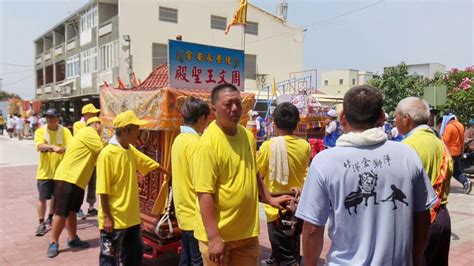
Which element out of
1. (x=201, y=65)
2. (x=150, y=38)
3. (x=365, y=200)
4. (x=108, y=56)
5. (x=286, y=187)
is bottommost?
(x=286, y=187)

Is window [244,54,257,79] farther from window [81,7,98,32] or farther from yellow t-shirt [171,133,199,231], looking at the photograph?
yellow t-shirt [171,133,199,231]

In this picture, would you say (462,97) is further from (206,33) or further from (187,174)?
(206,33)

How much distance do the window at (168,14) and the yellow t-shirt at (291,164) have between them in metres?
Result: 20.4

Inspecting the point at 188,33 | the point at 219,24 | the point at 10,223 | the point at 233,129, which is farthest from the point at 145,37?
the point at 233,129

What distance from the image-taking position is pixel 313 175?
178cm

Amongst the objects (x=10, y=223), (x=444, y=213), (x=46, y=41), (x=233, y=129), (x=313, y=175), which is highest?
(x=46, y=41)

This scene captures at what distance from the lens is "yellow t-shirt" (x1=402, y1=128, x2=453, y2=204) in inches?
110

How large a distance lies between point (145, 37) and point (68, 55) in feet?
37.7

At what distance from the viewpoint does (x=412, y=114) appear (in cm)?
292

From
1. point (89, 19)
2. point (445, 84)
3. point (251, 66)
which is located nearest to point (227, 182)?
point (445, 84)

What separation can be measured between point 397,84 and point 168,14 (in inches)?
522

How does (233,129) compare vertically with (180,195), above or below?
above

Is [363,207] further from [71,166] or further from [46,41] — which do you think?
[46,41]

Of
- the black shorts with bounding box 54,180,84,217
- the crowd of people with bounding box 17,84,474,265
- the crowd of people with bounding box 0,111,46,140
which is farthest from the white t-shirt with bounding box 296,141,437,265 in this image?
the crowd of people with bounding box 0,111,46,140
